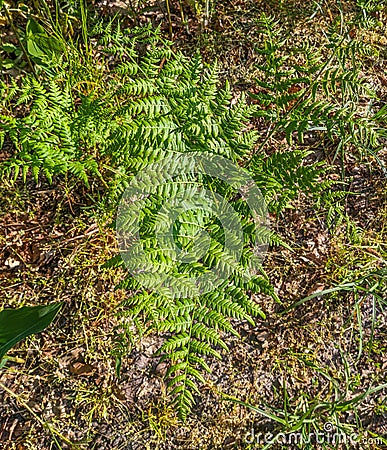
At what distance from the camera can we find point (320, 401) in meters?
1.79

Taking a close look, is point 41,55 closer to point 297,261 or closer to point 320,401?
point 297,261

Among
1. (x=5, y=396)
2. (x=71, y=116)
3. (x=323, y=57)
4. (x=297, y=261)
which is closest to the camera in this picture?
(x=71, y=116)

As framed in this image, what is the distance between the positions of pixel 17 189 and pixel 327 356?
53.0 inches

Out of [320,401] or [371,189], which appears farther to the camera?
[371,189]

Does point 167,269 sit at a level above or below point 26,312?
above

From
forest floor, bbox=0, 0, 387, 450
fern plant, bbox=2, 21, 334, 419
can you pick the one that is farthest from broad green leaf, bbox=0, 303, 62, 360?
forest floor, bbox=0, 0, 387, 450

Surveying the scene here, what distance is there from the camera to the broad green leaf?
141cm

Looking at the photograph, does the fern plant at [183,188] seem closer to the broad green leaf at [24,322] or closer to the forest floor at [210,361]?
the broad green leaf at [24,322]

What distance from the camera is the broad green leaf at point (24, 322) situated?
1407mm

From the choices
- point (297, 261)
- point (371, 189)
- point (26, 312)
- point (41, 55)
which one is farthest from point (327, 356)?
point (41, 55)

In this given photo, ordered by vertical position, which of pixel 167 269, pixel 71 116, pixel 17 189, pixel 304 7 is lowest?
pixel 17 189

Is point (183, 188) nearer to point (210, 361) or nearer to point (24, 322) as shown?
point (24, 322)

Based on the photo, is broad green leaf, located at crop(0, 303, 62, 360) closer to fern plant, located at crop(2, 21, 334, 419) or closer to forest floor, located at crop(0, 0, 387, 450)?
fern plant, located at crop(2, 21, 334, 419)

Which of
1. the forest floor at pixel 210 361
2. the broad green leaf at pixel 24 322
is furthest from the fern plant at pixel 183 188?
the forest floor at pixel 210 361
